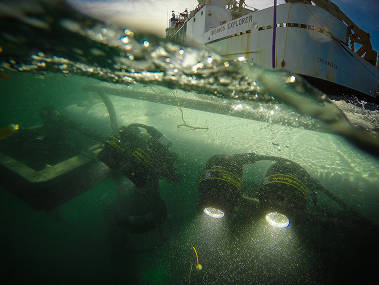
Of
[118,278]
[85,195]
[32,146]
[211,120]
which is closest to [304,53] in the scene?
[211,120]

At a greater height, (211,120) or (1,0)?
(1,0)

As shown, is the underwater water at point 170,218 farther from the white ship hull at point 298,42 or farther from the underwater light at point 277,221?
the white ship hull at point 298,42

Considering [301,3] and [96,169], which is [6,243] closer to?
[96,169]

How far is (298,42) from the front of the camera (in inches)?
266

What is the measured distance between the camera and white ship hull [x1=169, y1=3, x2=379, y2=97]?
676 cm

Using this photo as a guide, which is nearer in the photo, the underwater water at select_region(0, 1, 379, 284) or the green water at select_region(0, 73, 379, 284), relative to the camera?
the underwater water at select_region(0, 1, 379, 284)

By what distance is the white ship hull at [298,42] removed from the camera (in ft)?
22.2

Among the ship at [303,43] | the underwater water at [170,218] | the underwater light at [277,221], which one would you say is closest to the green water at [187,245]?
the underwater water at [170,218]

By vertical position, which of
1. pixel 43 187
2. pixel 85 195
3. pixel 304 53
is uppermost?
pixel 304 53

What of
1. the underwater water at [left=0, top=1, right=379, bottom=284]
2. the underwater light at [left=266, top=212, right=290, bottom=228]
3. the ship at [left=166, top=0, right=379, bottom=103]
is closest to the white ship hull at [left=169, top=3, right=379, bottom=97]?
the ship at [left=166, top=0, right=379, bottom=103]

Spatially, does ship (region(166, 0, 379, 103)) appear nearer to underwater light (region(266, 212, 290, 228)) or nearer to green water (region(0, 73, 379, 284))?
green water (region(0, 73, 379, 284))

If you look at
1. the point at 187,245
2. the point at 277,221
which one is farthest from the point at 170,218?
the point at 277,221

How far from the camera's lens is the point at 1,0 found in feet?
6.11

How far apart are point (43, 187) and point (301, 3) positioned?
1067cm
